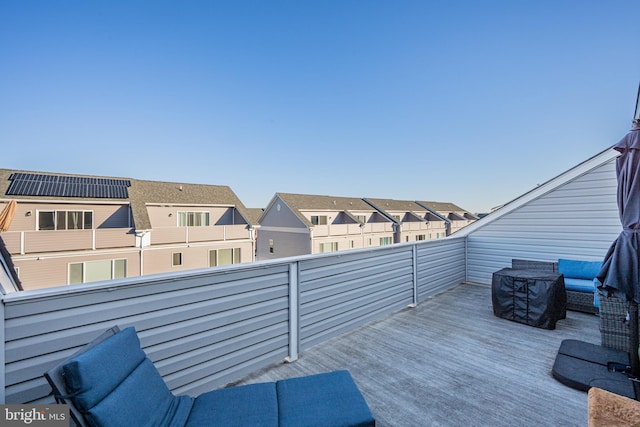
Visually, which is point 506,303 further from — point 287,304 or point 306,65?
point 306,65

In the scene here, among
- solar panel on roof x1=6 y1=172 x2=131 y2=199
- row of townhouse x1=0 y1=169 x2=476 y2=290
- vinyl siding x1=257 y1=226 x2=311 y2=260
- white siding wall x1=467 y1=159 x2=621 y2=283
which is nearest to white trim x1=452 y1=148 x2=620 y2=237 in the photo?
white siding wall x1=467 y1=159 x2=621 y2=283

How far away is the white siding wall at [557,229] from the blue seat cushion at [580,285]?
31.6 inches

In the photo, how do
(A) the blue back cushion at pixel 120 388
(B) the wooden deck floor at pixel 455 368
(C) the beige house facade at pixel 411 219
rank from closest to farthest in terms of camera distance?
(A) the blue back cushion at pixel 120 388
(B) the wooden deck floor at pixel 455 368
(C) the beige house facade at pixel 411 219

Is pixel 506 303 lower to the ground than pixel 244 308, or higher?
lower

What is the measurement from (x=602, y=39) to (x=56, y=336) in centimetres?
859

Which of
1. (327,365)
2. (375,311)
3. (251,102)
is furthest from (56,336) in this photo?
(251,102)

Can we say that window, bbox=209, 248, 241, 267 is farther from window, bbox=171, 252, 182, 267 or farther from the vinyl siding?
the vinyl siding

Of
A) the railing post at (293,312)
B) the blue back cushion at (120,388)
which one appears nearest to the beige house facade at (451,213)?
the railing post at (293,312)

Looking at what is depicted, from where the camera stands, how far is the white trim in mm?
4785

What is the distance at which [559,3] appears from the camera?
487 cm

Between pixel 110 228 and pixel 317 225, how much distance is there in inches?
396

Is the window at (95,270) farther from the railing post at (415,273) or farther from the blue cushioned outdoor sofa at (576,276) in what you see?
the blue cushioned outdoor sofa at (576,276)

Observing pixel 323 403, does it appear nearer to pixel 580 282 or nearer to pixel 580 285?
pixel 580 285

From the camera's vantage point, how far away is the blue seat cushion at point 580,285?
421 centimetres
